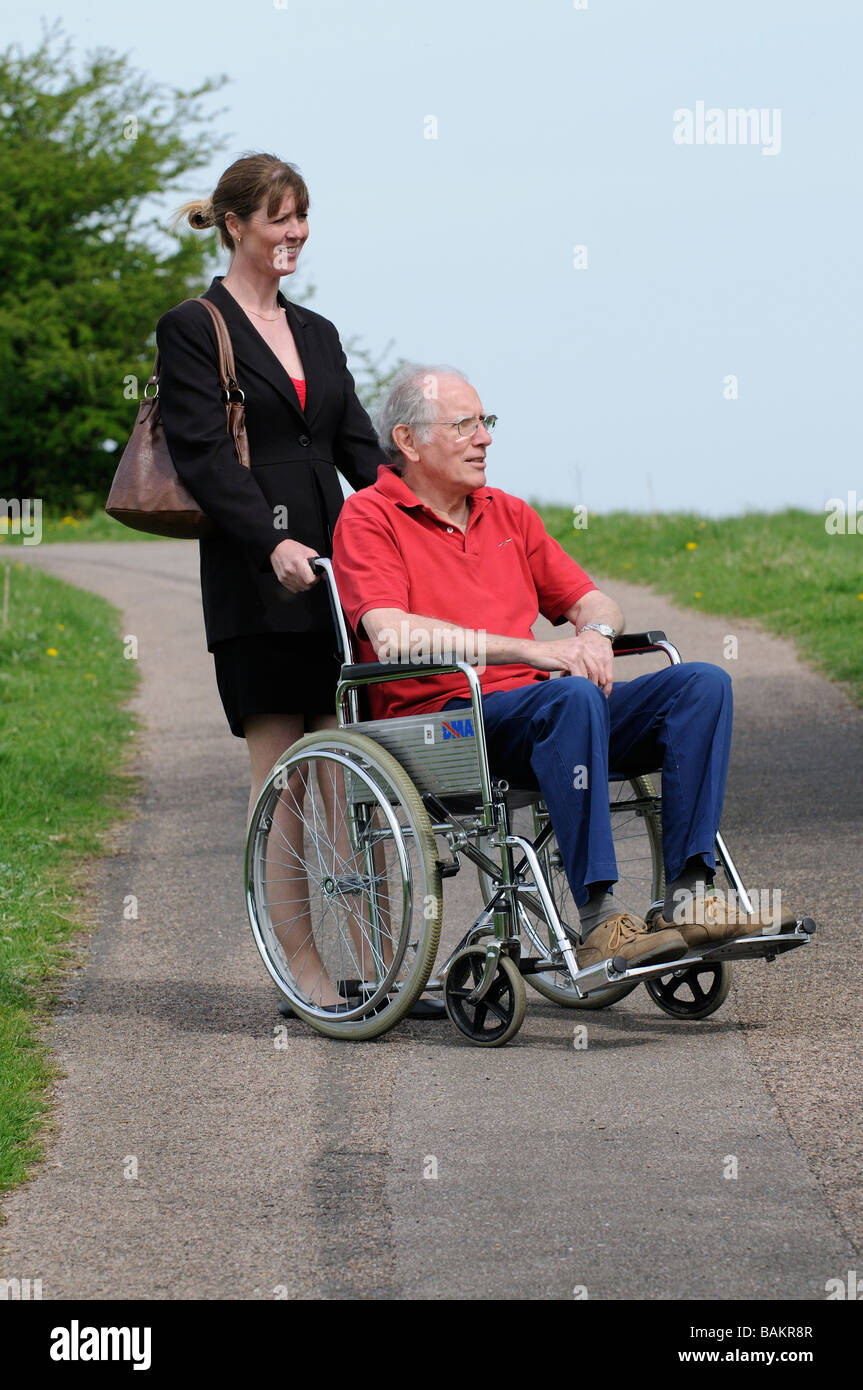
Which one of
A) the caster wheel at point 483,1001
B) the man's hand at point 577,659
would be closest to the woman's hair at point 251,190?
the man's hand at point 577,659

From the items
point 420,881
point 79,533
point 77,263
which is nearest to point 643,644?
point 420,881

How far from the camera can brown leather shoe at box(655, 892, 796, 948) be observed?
371 centimetres

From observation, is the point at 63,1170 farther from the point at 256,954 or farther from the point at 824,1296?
the point at 256,954

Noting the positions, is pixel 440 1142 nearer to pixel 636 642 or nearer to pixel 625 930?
pixel 625 930

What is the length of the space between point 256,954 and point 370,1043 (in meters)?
1.02

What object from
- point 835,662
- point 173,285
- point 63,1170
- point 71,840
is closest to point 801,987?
point 63,1170

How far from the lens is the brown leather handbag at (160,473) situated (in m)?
4.24

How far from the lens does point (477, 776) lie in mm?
3908

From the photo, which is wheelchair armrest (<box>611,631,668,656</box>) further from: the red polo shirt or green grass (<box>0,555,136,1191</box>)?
green grass (<box>0,555,136,1191</box>)

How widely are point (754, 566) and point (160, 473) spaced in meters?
10.1

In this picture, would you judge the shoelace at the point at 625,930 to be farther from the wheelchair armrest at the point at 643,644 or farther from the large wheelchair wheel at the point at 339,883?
the wheelchair armrest at the point at 643,644

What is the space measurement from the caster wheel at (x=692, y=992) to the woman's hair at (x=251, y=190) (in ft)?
6.58

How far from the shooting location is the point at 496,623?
423 centimetres

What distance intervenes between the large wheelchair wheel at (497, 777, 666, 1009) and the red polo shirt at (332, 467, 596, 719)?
0.37 m
